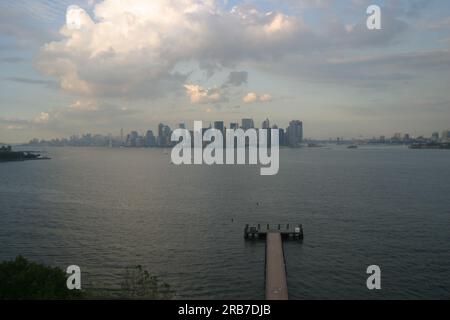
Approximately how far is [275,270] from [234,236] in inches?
529

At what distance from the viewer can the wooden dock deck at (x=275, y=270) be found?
2719 cm

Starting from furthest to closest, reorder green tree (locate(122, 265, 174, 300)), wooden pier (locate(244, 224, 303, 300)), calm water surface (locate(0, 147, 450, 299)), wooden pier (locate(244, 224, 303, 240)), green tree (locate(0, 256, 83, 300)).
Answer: wooden pier (locate(244, 224, 303, 240))
calm water surface (locate(0, 147, 450, 299))
wooden pier (locate(244, 224, 303, 300))
green tree (locate(122, 265, 174, 300))
green tree (locate(0, 256, 83, 300))

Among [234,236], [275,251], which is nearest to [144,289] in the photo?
[275,251]

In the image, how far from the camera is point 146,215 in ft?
183

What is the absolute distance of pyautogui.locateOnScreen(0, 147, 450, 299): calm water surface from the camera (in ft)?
103

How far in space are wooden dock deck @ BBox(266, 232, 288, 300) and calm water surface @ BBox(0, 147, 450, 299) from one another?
1.04m

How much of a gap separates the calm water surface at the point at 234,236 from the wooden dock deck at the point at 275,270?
1.04 meters

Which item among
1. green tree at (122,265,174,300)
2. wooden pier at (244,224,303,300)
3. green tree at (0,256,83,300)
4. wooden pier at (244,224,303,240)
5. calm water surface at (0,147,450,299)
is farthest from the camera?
wooden pier at (244,224,303,240)

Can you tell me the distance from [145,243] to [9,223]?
62.8 feet

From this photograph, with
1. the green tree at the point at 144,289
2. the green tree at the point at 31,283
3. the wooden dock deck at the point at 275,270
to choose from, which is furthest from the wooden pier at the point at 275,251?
the green tree at the point at 31,283

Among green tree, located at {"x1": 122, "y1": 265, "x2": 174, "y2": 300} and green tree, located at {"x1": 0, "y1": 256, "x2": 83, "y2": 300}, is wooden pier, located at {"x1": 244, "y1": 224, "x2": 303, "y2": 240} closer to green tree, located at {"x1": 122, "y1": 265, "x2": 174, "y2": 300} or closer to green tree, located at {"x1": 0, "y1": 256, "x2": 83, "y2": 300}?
green tree, located at {"x1": 122, "y1": 265, "x2": 174, "y2": 300}

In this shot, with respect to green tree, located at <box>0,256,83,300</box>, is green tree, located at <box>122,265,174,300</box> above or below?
below

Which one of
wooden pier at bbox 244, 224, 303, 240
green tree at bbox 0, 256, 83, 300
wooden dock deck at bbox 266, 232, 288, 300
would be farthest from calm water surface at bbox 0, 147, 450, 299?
green tree at bbox 0, 256, 83, 300

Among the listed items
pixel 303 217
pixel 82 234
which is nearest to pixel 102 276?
pixel 82 234
